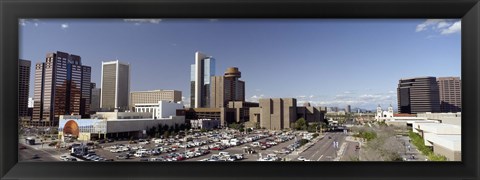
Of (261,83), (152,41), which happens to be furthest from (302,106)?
(152,41)

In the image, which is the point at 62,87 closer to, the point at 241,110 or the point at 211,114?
the point at 211,114

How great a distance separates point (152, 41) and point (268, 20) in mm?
2421

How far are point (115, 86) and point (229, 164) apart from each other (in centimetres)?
312

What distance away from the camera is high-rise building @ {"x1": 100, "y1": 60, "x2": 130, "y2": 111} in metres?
3.62

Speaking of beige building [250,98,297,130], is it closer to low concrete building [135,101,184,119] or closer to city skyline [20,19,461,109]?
city skyline [20,19,461,109]

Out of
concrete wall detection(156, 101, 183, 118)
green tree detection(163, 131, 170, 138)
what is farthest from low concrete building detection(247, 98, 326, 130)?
green tree detection(163, 131, 170, 138)

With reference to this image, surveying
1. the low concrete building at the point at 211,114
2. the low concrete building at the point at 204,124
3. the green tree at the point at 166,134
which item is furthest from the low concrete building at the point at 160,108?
the low concrete building at the point at 204,124

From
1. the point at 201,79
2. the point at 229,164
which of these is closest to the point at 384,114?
the point at 201,79

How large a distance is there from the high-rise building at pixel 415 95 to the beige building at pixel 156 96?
3501 mm

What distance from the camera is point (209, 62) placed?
181 inches

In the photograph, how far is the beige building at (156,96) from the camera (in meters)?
4.25

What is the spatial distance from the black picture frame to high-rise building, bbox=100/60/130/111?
2518mm

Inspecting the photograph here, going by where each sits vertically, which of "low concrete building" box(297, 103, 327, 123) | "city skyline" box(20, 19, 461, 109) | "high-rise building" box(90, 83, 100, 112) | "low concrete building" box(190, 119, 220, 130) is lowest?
"low concrete building" box(190, 119, 220, 130)

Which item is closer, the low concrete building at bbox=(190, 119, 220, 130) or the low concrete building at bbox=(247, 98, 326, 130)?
the low concrete building at bbox=(190, 119, 220, 130)
